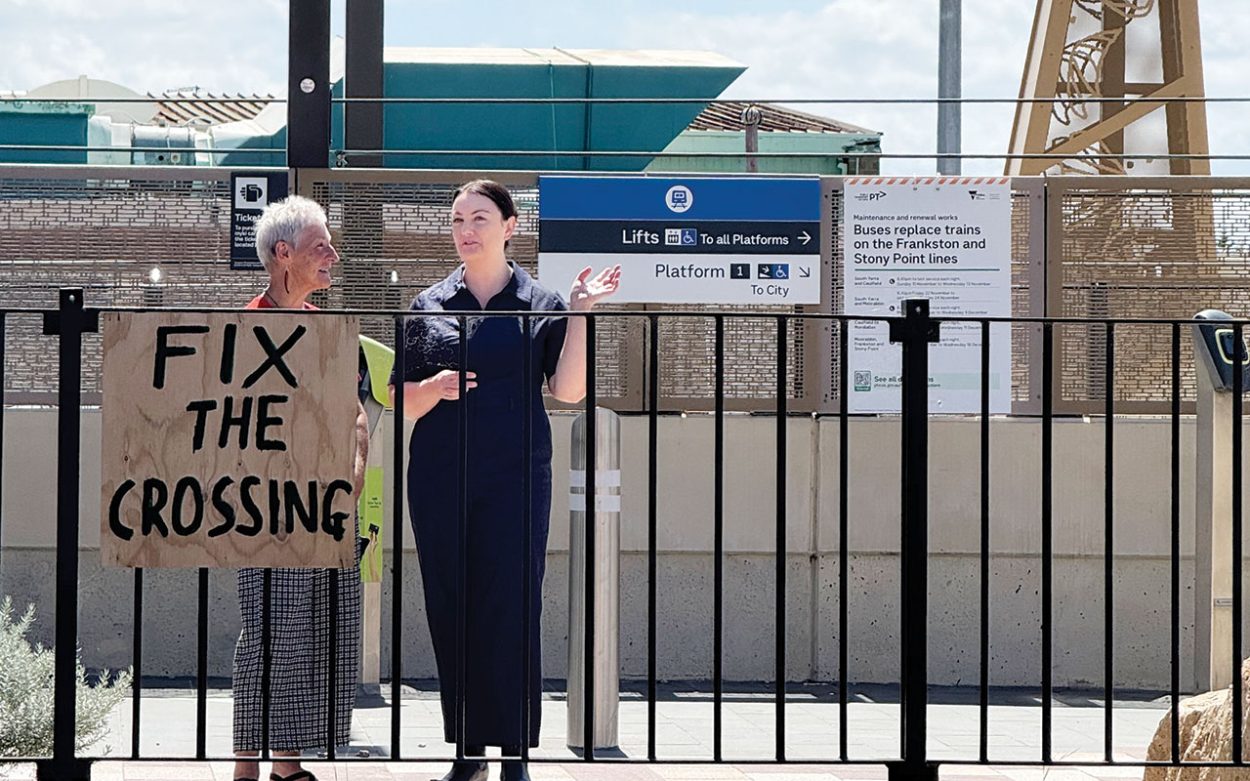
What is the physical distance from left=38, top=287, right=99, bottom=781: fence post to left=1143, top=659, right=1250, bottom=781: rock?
3.32 metres

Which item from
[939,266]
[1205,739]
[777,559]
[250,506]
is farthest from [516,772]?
[939,266]

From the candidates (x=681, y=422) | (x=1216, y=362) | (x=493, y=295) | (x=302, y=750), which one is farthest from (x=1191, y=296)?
(x=302, y=750)

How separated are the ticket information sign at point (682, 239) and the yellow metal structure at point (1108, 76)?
15.4ft

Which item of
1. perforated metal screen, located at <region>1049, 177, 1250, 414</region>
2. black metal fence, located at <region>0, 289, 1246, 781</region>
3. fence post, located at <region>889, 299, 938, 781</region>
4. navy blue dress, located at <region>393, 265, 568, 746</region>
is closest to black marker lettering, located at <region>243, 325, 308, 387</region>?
black metal fence, located at <region>0, 289, 1246, 781</region>

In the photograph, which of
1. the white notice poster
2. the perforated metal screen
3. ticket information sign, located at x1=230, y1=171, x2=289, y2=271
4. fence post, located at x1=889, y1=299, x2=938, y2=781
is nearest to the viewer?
fence post, located at x1=889, y1=299, x2=938, y2=781

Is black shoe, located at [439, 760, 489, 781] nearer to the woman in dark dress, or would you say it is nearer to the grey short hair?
the woman in dark dress

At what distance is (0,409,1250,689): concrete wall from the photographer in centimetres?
914

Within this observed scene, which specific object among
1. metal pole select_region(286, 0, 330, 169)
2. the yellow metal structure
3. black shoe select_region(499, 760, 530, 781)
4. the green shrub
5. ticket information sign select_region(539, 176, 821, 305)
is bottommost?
black shoe select_region(499, 760, 530, 781)

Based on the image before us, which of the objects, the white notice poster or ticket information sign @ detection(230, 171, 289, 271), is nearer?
ticket information sign @ detection(230, 171, 289, 271)

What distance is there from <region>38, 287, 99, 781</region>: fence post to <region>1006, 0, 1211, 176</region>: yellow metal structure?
9.92m

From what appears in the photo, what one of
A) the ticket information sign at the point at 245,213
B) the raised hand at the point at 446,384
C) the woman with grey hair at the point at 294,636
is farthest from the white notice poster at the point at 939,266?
the woman with grey hair at the point at 294,636

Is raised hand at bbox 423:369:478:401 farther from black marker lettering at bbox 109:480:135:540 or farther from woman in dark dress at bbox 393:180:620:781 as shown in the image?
black marker lettering at bbox 109:480:135:540

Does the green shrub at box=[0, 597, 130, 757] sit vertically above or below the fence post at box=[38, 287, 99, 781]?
below

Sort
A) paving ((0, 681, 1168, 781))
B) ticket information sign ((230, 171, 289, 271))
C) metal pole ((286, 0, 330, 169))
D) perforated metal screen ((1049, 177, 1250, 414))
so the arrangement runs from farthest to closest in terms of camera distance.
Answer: perforated metal screen ((1049, 177, 1250, 414)) → ticket information sign ((230, 171, 289, 271)) → metal pole ((286, 0, 330, 169)) → paving ((0, 681, 1168, 781))
